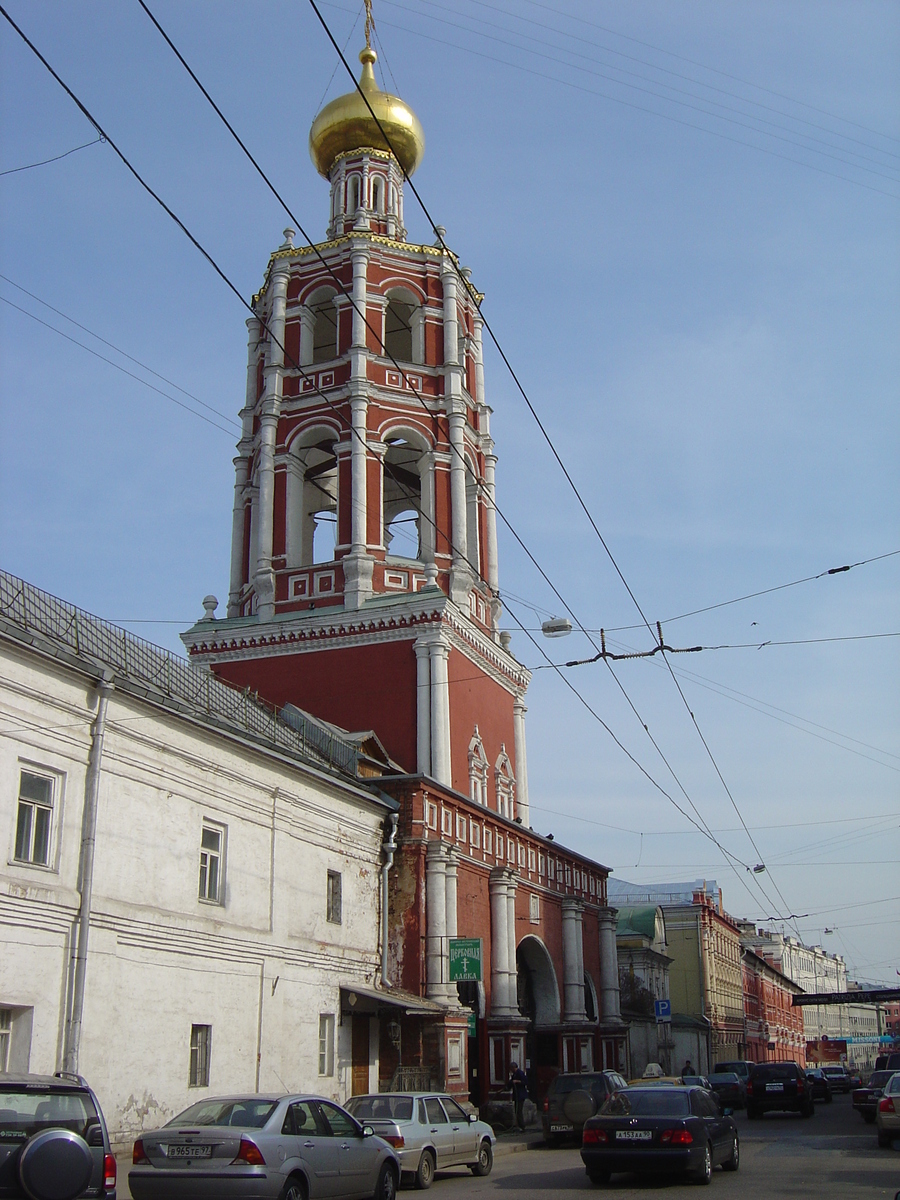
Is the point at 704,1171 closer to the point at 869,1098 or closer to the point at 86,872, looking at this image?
the point at 86,872

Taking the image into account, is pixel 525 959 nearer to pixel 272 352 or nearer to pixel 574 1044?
pixel 574 1044

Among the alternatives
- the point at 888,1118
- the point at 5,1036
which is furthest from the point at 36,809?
the point at 888,1118

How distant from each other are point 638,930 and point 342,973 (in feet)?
140

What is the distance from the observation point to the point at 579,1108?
2242 centimetres

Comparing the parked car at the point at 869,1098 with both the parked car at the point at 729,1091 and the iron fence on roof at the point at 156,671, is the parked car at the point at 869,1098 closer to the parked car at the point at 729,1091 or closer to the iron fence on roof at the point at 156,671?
the parked car at the point at 729,1091

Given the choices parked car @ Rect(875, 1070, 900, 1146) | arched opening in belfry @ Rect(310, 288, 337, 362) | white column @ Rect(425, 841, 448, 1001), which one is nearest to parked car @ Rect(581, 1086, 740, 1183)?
parked car @ Rect(875, 1070, 900, 1146)

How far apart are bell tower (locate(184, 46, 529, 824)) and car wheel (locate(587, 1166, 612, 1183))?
15.7 meters

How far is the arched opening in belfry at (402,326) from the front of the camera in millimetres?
37000

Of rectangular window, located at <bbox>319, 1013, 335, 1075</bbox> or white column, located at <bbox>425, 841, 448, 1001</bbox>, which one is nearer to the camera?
rectangular window, located at <bbox>319, 1013, 335, 1075</bbox>

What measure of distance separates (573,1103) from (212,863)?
27.4 ft

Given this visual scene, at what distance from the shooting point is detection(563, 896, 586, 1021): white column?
3409 cm

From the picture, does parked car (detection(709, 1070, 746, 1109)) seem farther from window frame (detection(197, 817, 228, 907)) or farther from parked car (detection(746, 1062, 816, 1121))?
window frame (detection(197, 817, 228, 907))

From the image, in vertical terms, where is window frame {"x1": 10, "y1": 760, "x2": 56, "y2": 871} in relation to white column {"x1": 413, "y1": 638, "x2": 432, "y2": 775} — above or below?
below

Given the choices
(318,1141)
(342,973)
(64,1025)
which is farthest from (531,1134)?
(318,1141)
